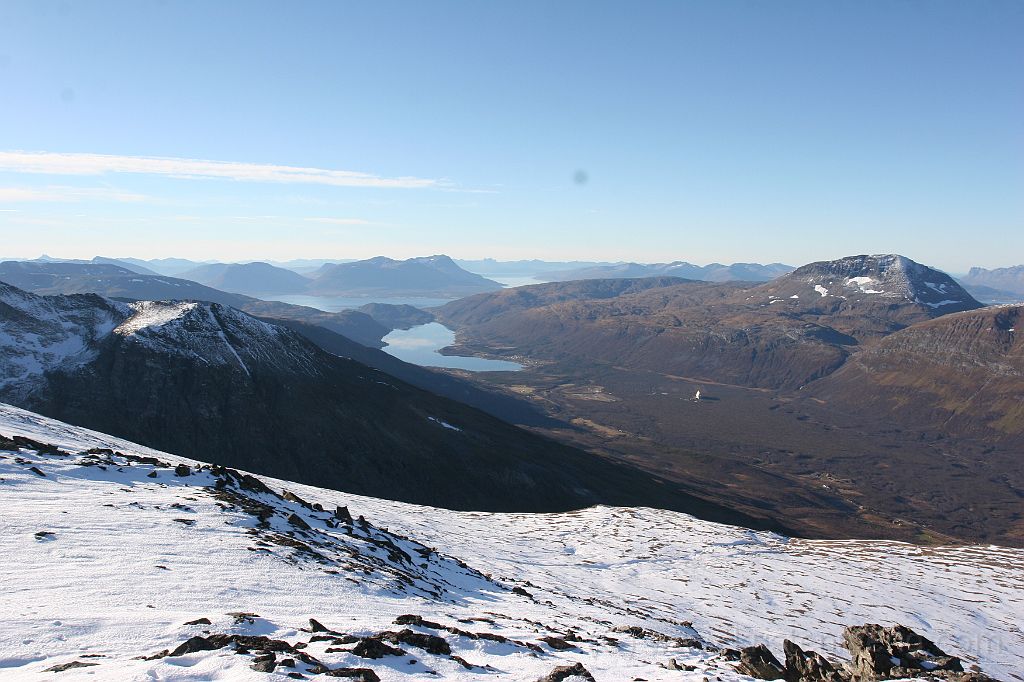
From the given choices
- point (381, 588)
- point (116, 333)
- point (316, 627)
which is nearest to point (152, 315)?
point (116, 333)

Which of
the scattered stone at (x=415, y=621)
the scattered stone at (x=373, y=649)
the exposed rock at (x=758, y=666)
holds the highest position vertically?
the scattered stone at (x=373, y=649)

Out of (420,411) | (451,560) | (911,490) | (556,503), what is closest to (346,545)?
(451,560)

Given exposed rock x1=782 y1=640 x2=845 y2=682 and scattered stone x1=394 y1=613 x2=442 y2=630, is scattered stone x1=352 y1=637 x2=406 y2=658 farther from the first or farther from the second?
exposed rock x1=782 y1=640 x2=845 y2=682

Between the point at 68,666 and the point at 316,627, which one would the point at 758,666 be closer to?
the point at 316,627

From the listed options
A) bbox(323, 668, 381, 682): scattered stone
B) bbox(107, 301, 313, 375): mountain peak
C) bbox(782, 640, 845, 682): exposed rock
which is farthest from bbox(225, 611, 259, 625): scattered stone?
bbox(107, 301, 313, 375): mountain peak

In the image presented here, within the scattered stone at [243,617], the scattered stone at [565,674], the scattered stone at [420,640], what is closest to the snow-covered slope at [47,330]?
the scattered stone at [243,617]

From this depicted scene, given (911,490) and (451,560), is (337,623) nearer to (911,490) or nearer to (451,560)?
(451,560)

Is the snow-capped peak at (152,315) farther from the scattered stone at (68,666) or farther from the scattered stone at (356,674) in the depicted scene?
the scattered stone at (356,674)
